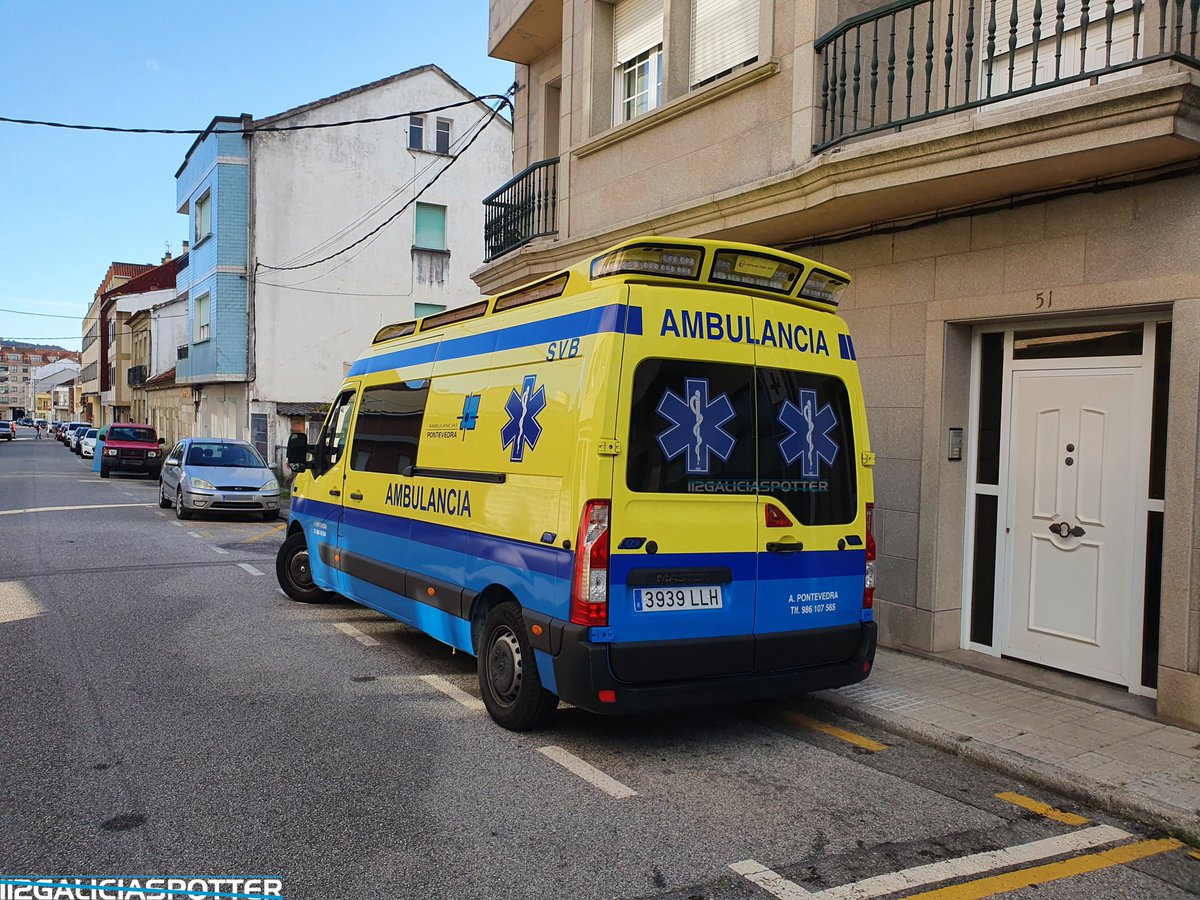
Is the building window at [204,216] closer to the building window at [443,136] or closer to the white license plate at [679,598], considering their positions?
the building window at [443,136]

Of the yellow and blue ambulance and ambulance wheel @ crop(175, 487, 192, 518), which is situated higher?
the yellow and blue ambulance

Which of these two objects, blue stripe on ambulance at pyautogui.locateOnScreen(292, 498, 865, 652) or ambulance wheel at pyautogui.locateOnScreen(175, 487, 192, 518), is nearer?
blue stripe on ambulance at pyautogui.locateOnScreen(292, 498, 865, 652)

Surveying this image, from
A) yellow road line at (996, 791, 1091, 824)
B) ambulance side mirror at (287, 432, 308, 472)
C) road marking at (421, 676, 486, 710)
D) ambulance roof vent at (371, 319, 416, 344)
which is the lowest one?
yellow road line at (996, 791, 1091, 824)

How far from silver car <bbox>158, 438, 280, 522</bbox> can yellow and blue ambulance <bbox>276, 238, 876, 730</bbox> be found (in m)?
11.8

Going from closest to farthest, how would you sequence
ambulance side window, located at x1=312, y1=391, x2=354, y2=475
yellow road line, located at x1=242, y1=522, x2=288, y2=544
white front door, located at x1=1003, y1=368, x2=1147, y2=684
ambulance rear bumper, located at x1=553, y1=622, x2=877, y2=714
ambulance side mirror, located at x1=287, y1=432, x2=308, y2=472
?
ambulance rear bumper, located at x1=553, y1=622, x2=877, y2=714 < white front door, located at x1=1003, y1=368, x2=1147, y2=684 < ambulance side window, located at x1=312, y1=391, x2=354, y2=475 < ambulance side mirror, located at x1=287, y1=432, x2=308, y2=472 < yellow road line, located at x1=242, y1=522, x2=288, y2=544

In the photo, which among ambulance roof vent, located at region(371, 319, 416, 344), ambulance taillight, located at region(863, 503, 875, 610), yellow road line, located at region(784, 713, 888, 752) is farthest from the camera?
ambulance roof vent, located at region(371, 319, 416, 344)

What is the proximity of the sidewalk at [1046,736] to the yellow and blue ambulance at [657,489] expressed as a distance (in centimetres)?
61

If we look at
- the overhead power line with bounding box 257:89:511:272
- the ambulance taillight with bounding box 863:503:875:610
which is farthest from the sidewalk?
the overhead power line with bounding box 257:89:511:272

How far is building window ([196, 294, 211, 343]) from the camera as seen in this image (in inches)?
1231

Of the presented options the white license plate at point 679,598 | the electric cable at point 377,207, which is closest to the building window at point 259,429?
the electric cable at point 377,207

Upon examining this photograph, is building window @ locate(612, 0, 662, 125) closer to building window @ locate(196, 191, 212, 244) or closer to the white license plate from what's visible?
the white license plate

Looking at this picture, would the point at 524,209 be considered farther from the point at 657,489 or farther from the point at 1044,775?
the point at 1044,775

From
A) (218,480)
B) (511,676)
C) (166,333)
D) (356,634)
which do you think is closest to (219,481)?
(218,480)

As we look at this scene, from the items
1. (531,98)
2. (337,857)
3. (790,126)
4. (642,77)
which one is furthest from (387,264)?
(337,857)
